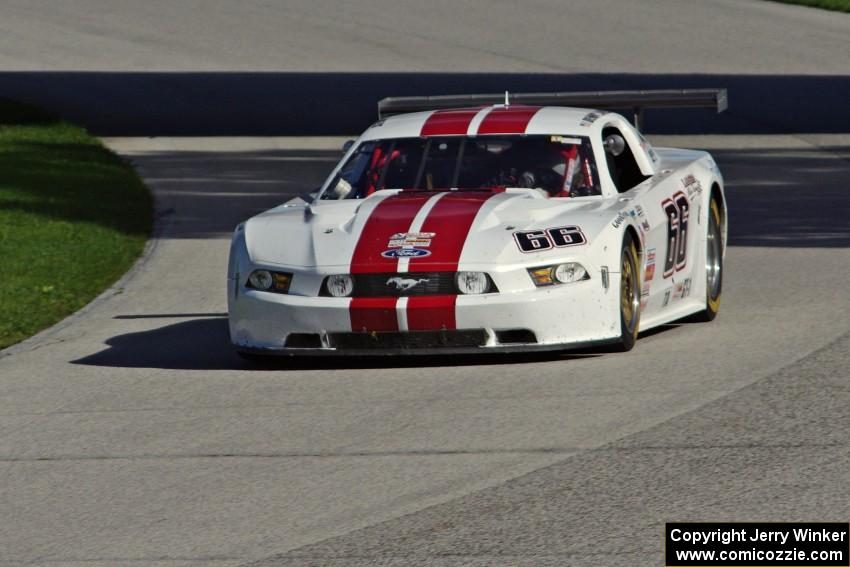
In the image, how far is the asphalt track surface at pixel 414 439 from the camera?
6070mm

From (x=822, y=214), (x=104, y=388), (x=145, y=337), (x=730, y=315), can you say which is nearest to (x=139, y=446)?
(x=104, y=388)

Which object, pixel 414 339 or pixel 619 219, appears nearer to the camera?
pixel 414 339

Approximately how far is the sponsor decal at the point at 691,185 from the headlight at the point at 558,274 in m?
→ 1.89

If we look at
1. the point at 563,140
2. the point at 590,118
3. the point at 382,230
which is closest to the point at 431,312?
the point at 382,230

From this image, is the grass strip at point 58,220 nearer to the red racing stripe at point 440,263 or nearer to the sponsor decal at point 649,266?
the red racing stripe at point 440,263

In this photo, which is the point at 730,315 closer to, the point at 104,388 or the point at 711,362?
the point at 711,362

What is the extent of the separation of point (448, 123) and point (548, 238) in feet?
5.45

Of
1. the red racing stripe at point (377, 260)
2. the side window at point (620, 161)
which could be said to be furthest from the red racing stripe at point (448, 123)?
the red racing stripe at point (377, 260)

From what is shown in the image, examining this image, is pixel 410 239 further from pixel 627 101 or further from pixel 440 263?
pixel 627 101

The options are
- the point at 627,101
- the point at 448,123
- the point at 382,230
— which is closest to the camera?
the point at 382,230

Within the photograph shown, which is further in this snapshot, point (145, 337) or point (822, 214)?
point (822, 214)

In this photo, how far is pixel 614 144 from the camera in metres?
10.5

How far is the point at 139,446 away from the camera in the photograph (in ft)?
25.3

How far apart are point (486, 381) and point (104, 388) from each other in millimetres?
1957
